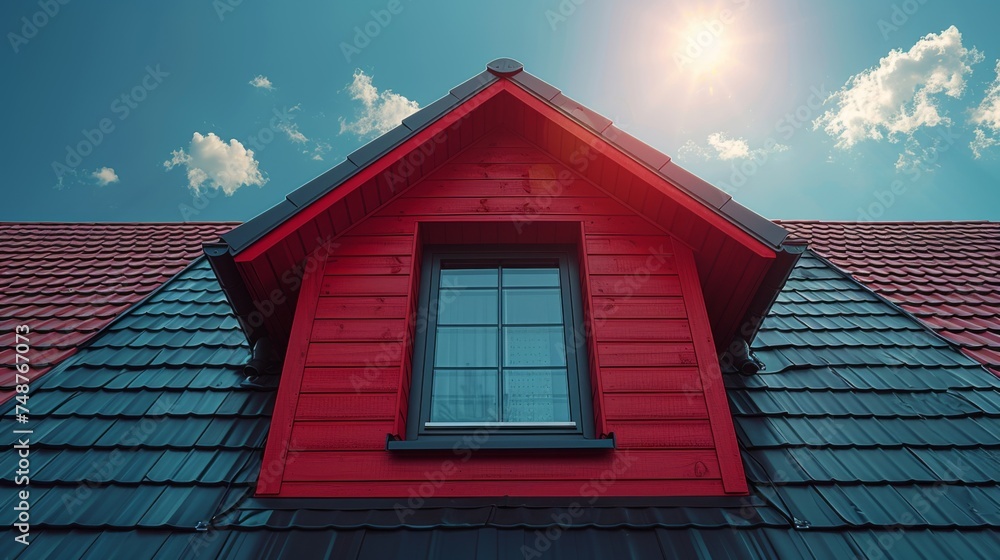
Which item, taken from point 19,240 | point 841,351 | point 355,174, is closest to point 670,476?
point 841,351

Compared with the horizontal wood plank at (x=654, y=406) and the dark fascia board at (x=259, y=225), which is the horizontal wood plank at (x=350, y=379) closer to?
the dark fascia board at (x=259, y=225)

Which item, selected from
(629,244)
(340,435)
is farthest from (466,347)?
(629,244)

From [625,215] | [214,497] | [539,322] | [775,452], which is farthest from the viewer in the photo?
[625,215]

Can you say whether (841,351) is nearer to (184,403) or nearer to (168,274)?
(184,403)

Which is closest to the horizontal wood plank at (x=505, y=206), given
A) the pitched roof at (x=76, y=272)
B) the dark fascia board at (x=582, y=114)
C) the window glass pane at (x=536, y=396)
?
the dark fascia board at (x=582, y=114)

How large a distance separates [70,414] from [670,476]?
3.68 metres

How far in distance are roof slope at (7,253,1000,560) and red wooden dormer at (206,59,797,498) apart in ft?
0.78

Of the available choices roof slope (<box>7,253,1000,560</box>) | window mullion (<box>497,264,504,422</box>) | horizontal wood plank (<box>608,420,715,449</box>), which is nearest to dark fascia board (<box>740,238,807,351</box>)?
Result: roof slope (<box>7,253,1000,560</box>)

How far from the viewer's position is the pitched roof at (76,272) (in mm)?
4477

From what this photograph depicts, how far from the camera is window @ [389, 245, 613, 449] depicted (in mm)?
3258

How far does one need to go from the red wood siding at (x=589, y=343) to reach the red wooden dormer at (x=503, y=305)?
12mm

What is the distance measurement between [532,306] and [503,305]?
20cm

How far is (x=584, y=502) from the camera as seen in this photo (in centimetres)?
288

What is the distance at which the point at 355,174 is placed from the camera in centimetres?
381
